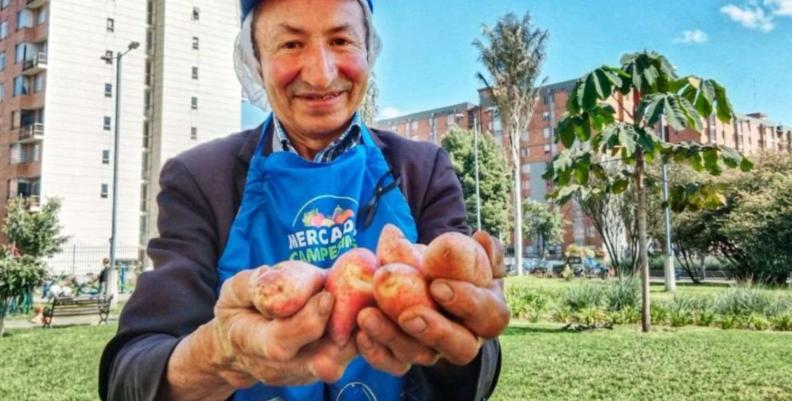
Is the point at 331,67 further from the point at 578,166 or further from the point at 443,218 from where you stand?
the point at 578,166

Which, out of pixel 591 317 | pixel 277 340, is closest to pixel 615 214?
pixel 591 317

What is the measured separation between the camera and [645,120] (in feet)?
33.8

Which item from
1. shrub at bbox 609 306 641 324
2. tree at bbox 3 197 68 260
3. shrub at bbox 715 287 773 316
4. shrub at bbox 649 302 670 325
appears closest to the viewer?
shrub at bbox 649 302 670 325

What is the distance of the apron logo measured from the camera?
5.14 ft

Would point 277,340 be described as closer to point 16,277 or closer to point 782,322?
point 782,322

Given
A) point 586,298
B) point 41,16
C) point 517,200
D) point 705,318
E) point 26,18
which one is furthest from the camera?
point 26,18

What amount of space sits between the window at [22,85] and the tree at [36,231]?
11386 mm

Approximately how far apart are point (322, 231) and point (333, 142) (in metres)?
0.33

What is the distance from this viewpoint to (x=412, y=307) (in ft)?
3.07

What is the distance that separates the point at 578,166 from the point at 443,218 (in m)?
9.51

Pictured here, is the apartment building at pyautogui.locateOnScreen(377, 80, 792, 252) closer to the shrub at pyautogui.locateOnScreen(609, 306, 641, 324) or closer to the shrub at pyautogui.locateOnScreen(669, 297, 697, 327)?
the shrub at pyautogui.locateOnScreen(669, 297, 697, 327)

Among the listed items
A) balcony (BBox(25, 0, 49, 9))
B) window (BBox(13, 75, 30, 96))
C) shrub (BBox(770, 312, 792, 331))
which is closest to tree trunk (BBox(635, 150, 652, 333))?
shrub (BBox(770, 312, 792, 331))

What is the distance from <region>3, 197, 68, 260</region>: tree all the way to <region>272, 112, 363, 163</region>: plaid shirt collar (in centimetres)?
3035

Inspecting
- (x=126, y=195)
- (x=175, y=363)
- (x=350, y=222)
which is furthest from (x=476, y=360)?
(x=126, y=195)
